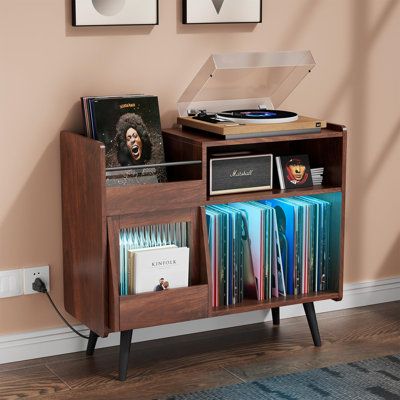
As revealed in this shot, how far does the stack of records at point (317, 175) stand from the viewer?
10.2ft

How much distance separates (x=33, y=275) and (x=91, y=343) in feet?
0.95

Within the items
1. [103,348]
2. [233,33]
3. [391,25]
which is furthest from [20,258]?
[391,25]

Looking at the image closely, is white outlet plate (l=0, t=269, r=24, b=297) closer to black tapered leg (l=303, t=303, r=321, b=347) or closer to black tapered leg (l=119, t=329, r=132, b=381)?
black tapered leg (l=119, t=329, r=132, b=381)

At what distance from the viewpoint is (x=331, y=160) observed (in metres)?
3.09

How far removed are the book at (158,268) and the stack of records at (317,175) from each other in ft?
1.81

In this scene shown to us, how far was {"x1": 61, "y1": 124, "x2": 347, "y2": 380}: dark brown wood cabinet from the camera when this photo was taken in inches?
107

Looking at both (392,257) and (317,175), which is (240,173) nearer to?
(317,175)

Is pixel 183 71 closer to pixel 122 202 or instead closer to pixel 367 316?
pixel 122 202

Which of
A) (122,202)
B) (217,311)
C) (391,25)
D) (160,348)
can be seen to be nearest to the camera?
(122,202)

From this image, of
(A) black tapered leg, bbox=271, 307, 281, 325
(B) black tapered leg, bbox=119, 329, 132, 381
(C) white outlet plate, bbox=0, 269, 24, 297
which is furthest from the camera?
(A) black tapered leg, bbox=271, 307, 281, 325

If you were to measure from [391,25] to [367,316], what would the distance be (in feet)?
3.48

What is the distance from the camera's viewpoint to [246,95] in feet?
10.5

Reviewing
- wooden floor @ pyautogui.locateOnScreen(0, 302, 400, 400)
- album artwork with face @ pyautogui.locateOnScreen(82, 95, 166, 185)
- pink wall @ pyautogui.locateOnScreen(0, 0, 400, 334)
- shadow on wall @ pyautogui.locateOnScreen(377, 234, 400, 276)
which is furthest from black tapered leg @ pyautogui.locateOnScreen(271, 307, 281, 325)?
album artwork with face @ pyautogui.locateOnScreen(82, 95, 166, 185)

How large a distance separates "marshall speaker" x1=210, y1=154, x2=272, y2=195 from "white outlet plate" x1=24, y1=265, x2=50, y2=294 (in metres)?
0.59
